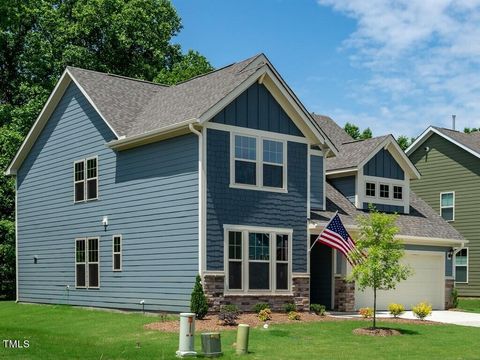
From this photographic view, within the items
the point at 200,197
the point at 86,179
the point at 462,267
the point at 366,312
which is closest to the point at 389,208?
the point at 366,312

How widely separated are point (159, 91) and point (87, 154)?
404 cm

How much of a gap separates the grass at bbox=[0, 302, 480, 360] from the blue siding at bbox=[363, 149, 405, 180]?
8.90 meters

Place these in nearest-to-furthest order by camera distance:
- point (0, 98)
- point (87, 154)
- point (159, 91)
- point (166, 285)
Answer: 1. point (166, 285)
2. point (87, 154)
3. point (159, 91)
4. point (0, 98)

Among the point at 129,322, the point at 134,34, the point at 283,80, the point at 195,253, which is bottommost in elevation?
the point at 129,322

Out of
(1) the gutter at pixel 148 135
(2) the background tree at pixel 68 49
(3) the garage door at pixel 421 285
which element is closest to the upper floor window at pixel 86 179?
(1) the gutter at pixel 148 135

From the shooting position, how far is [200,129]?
21.6 meters

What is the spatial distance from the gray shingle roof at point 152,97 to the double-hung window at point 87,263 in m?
4.39

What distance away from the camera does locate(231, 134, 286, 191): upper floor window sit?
22.5m

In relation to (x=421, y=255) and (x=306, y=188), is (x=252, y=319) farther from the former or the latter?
(x=421, y=255)

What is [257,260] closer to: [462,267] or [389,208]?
[389,208]

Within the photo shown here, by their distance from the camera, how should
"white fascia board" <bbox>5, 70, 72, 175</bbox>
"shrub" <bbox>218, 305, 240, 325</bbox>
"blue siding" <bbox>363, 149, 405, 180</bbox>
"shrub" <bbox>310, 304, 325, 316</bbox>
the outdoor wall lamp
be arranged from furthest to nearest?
"blue siding" <bbox>363, 149, 405, 180</bbox>
"white fascia board" <bbox>5, 70, 72, 175</bbox>
the outdoor wall lamp
"shrub" <bbox>310, 304, 325, 316</bbox>
"shrub" <bbox>218, 305, 240, 325</bbox>

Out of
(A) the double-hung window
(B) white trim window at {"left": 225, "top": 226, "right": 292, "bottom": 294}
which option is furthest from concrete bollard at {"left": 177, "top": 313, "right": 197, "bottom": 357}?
(A) the double-hung window

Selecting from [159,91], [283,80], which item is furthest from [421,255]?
[159,91]

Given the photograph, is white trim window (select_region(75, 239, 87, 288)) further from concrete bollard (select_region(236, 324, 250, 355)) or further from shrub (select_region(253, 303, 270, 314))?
concrete bollard (select_region(236, 324, 250, 355))
